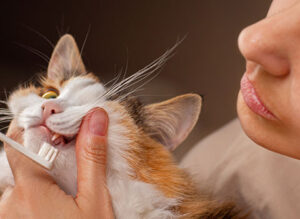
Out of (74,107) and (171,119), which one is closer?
(74,107)

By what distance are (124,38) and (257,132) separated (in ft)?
3.03

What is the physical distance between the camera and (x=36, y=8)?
4.49 feet

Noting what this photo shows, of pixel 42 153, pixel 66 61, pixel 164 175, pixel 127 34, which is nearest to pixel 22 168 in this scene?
pixel 42 153

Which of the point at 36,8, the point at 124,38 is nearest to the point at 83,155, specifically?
the point at 124,38

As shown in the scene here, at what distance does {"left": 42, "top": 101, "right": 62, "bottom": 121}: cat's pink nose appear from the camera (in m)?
0.68

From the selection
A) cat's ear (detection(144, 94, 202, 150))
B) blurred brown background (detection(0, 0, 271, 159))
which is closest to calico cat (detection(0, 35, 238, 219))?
cat's ear (detection(144, 94, 202, 150))

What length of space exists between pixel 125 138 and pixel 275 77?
0.38 metres

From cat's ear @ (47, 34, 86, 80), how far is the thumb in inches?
11.7

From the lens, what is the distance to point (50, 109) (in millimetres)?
681

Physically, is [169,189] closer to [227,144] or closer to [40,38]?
[227,144]

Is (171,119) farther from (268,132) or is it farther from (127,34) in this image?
(127,34)

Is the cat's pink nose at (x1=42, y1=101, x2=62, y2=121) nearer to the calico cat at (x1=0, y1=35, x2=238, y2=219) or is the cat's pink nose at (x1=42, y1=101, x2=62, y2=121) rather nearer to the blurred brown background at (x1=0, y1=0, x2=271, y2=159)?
the calico cat at (x1=0, y1=35, x2=238, y2=219)

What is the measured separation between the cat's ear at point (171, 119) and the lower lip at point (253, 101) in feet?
0.86

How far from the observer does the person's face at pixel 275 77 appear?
462mm
